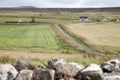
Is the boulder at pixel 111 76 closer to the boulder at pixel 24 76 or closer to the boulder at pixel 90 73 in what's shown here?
the boulder at pixel 90 73

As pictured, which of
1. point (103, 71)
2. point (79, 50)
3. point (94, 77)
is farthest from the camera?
point (79, 50)

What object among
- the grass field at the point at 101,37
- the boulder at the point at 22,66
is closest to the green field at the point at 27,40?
the grass field at the point at 101,37

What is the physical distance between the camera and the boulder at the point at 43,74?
56.5ft

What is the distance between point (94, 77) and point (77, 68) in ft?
4.42

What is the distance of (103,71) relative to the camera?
18.2 m

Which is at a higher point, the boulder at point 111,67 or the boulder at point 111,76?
the boulder at point 111,67

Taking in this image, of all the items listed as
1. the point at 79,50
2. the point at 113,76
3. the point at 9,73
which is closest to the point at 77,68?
the point at 113,76

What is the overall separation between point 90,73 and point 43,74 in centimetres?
253

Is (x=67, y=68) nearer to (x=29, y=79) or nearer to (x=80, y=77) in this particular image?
(x=80, y=77)

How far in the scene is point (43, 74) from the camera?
1734cm

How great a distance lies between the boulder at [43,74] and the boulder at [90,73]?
1.44m

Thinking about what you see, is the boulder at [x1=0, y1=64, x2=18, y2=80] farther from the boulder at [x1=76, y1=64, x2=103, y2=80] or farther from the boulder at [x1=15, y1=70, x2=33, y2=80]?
the boulder at [x1=76, y1=64, x2=103, y2=80]

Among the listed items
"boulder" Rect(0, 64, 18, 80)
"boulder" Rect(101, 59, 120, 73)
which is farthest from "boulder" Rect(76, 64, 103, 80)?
"boulder" Rect(0, 64, 18, 80)

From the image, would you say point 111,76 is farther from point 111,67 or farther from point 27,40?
point 27,40
